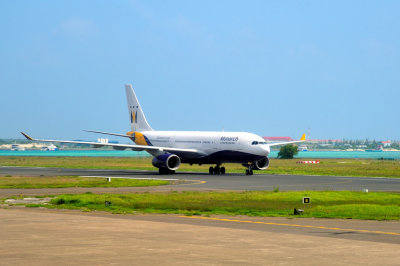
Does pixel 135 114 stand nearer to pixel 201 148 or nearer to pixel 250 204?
pixel 201 148

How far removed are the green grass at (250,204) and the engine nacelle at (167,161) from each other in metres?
28.8

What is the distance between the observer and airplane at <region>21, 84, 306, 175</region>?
7188cm

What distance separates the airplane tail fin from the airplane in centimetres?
170

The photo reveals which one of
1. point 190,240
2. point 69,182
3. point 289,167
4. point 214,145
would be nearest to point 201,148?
point 214,145

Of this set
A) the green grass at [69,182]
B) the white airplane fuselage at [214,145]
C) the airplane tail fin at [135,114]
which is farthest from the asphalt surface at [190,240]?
the airplane tail fin at [135,114]

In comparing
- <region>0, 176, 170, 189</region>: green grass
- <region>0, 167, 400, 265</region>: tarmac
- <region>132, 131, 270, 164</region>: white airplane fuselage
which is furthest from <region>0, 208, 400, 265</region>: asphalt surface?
<region>132, 131, 270, 164</region>: white airplane fuselage

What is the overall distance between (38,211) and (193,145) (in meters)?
46.2

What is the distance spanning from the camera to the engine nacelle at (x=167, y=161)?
72863mm

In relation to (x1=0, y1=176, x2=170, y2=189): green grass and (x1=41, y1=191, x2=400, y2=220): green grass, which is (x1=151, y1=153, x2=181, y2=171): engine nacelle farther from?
(x1=41, y1=191, x2=400, y2=220): green grass

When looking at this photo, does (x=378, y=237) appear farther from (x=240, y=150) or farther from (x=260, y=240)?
(x=240, y=150)

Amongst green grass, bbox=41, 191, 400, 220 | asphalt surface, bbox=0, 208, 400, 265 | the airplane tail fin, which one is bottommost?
asphalt surface, bbox=0, 208, 400, 265

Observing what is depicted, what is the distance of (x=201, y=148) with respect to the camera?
250 feet

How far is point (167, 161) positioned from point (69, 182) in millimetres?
18305

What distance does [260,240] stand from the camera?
70.3ft
